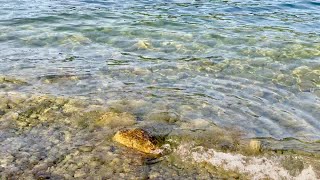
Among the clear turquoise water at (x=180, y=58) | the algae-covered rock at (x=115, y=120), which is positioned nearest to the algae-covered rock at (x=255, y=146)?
the clear turquoise water at (x=180, y=58)

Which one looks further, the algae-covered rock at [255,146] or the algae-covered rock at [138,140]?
the algae-covered rock at [255,146]

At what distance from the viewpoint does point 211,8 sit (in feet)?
58.5

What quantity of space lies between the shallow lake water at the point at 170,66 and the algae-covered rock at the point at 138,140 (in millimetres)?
273

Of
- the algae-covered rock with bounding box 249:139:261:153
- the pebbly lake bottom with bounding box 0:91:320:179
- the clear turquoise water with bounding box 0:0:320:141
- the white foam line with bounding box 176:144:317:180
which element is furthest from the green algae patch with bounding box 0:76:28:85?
the algae-covered rock with bounding box 249:139:261:153

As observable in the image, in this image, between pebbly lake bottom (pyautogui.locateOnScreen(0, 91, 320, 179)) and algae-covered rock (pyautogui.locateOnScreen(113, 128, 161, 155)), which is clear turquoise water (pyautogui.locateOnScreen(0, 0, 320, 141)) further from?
algae-covered rock (pyautogui.locateOnScreen(113, 128, 161, 155))

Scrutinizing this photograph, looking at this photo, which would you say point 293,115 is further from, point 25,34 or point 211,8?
point 211,8

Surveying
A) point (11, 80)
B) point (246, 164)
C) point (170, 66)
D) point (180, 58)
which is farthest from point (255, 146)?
point (11, 80)

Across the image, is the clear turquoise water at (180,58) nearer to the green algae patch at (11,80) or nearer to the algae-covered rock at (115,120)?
the green algae patch at (11,80)

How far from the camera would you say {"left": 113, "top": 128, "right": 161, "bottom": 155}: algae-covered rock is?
6.82 meters

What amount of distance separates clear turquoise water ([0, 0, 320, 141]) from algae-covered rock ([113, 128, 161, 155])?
1.33m

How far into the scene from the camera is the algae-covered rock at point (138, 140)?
22.4 feet

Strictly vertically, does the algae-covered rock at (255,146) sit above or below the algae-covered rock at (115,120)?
below

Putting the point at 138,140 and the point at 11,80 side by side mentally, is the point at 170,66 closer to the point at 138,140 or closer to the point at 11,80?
the point at 11,80

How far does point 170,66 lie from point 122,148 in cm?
455
